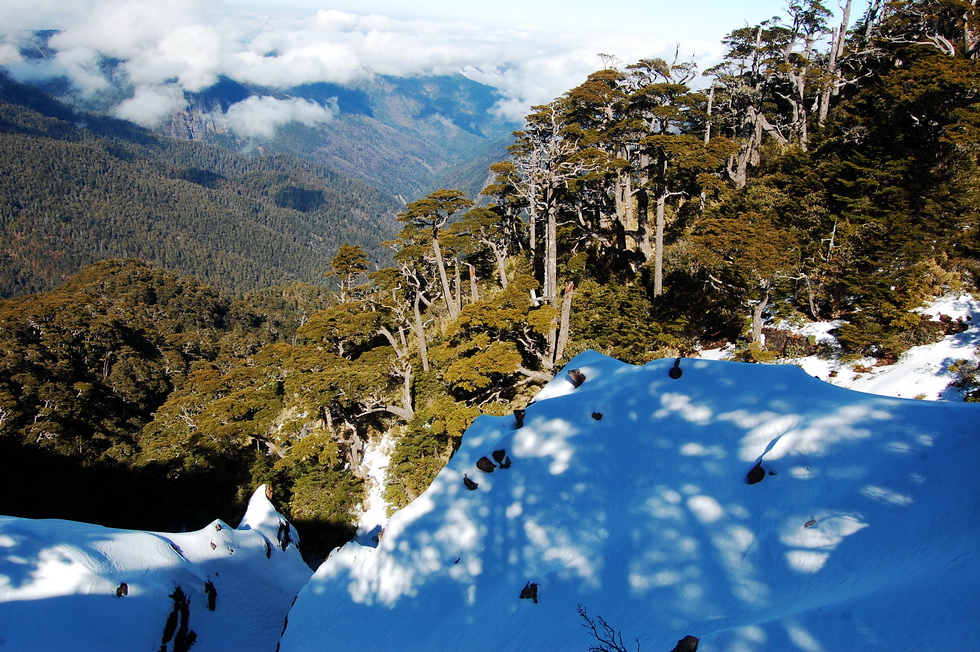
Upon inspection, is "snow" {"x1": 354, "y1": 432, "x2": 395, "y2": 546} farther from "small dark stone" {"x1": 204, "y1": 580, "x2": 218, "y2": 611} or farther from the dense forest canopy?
"small dark stone" {"x1": 204, "y1": 580, "x2": 218, "y2": 611}

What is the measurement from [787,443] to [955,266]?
38.0 feet

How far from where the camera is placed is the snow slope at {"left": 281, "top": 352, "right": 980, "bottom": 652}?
3.75 metres

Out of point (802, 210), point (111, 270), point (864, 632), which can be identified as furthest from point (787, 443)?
point (111, 270)

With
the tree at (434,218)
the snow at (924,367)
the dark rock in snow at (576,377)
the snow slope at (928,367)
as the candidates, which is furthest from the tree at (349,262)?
the snow slope at (928,367)

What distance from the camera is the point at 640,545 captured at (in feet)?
17.7

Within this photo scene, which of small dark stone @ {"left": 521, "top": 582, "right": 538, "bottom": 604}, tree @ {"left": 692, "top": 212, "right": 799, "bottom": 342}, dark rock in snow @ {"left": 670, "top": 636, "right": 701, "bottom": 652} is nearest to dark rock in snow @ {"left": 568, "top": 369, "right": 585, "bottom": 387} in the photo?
small dark stone @ {"left": 521, "top": 582, "right": 538, "bottom": 604}

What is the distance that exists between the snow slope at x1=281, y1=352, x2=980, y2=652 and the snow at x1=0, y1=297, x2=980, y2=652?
0.07 ft

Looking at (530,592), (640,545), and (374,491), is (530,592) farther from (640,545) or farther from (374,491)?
(374,491)

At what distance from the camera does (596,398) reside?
302 inches

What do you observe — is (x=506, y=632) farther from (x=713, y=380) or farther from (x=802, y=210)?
(x=802, y=210)

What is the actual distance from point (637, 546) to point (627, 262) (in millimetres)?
18108

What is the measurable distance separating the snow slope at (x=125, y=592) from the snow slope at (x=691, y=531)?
1.61 metres

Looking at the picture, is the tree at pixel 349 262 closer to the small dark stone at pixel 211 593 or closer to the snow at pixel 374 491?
the snow at pixel 374 491

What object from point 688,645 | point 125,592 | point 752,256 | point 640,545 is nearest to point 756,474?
point 640,545
